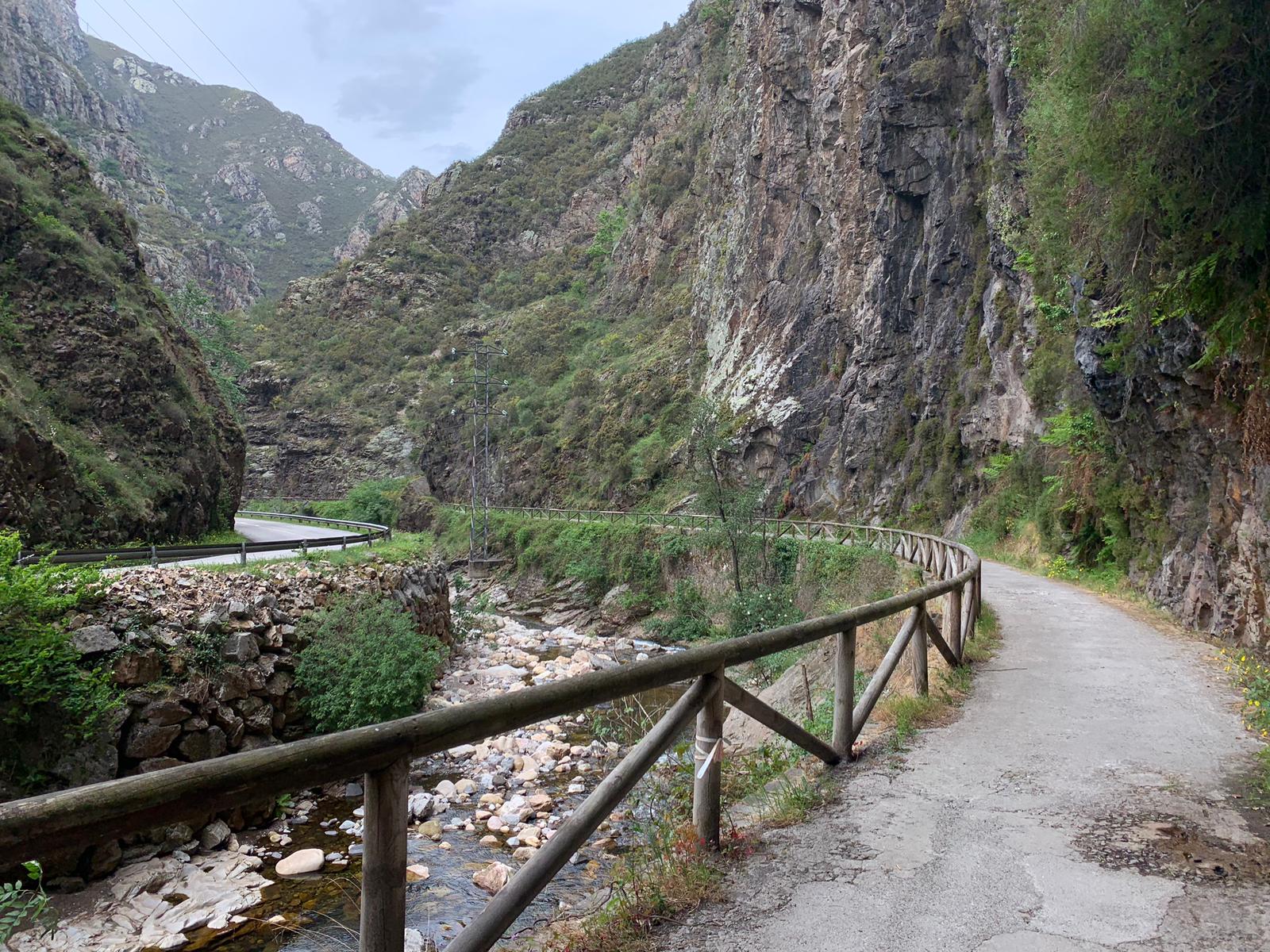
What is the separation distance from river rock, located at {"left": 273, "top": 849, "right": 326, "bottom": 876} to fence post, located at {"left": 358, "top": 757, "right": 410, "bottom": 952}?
757 cm

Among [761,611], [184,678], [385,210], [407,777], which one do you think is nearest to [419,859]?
[184,678]

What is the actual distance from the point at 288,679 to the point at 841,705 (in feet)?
30.8

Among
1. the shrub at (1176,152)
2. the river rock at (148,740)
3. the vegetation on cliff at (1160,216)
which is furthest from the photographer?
the river rock at (148,740)

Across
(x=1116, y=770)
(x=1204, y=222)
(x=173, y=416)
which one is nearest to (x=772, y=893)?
(x=1116, y=770)

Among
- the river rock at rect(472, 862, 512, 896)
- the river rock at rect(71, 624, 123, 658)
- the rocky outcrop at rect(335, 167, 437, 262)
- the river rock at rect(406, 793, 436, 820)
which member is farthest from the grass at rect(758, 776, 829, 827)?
the rocky outcrop at rect(335, 167, 437, 262)

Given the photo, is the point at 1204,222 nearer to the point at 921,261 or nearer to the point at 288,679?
the point at 288,679

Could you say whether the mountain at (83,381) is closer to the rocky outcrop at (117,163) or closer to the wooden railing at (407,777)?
the wooden railing at (407,777)

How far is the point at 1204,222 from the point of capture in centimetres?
736

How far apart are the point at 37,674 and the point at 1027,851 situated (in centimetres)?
989

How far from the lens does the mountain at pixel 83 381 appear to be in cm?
1568

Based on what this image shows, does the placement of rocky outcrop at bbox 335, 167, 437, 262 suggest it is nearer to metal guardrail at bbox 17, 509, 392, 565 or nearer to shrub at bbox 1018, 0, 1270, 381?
metal guardrail at bbox 17, 509, 392, 565

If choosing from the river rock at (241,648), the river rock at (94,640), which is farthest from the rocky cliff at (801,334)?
the river rock at (94,640)

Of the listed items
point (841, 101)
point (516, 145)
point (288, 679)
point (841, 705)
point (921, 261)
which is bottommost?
point (288, 679)

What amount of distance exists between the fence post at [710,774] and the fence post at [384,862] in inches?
76.4
